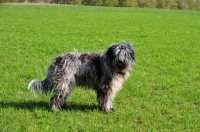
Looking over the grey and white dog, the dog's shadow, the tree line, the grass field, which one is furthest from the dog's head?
the tree line

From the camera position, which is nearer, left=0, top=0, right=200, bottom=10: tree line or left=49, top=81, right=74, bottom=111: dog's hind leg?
left=49, top=81, right=74, bottom=111: dog's hind leg

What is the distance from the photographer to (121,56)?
19.4ft

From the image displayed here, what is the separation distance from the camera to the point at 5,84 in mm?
7895

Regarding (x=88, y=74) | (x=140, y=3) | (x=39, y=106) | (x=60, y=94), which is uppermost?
(x=140, y=3)

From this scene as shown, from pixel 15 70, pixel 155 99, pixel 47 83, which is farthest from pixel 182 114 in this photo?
pixel 15 70

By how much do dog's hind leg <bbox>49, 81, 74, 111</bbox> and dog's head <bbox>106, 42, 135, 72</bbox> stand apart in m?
1.02

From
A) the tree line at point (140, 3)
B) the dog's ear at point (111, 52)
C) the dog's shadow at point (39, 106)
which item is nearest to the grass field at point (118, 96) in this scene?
the dog's shadow at point (39, 106)

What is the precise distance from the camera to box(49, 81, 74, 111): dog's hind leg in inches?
242

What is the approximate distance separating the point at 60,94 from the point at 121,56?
153cm

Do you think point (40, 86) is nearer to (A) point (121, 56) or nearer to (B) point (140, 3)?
(A) point (121, 56)

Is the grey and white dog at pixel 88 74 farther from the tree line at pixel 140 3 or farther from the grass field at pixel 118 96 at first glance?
the tree line at pixel 140 3

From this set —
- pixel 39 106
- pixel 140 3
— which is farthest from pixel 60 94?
pixel 140 3

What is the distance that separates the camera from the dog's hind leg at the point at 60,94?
6.14 meters

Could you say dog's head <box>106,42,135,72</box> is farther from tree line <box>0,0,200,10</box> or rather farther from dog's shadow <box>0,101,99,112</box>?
tree line <box>0,0,200,10</box>
